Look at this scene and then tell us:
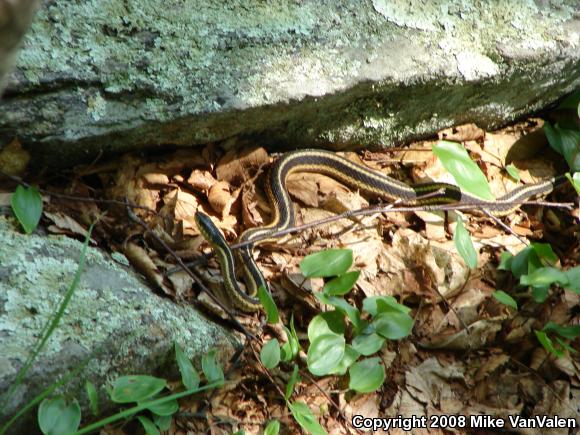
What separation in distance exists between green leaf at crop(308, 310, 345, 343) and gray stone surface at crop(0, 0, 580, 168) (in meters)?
1.06

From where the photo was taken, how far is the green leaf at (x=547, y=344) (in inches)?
122

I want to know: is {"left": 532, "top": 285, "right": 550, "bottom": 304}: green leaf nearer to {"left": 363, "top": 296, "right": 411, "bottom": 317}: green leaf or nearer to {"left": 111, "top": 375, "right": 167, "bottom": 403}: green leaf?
{"left": 363, "top": 296, "right": 411, "bottom": 317}: green leaf

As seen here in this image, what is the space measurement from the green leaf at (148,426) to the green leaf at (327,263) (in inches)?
35.2

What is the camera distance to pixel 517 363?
3.20 metres

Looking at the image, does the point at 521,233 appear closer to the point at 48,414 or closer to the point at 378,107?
the point at 378,107

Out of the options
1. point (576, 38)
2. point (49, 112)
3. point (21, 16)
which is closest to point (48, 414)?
point (49, 112)

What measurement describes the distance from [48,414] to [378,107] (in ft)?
7.53

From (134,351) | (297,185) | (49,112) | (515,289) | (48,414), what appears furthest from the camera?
(297,185)

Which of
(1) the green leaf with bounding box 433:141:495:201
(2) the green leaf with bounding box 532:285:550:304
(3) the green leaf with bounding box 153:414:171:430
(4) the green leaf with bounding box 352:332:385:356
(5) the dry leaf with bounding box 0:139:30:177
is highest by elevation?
(1) the green leaf with bounding box 433:141:495:201

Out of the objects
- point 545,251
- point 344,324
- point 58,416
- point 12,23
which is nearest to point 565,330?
point 545,251

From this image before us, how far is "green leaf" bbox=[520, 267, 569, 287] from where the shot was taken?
3.01m

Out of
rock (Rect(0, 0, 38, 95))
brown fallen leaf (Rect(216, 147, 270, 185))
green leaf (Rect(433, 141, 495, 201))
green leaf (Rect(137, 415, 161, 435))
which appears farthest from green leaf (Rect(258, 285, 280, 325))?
rock (Rect(0, 0, 38, 95))

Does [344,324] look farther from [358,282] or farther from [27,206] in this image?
[27,206]

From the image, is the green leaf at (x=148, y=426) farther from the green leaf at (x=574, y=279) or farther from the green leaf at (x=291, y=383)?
the green leaf at (x=574, y=279)
